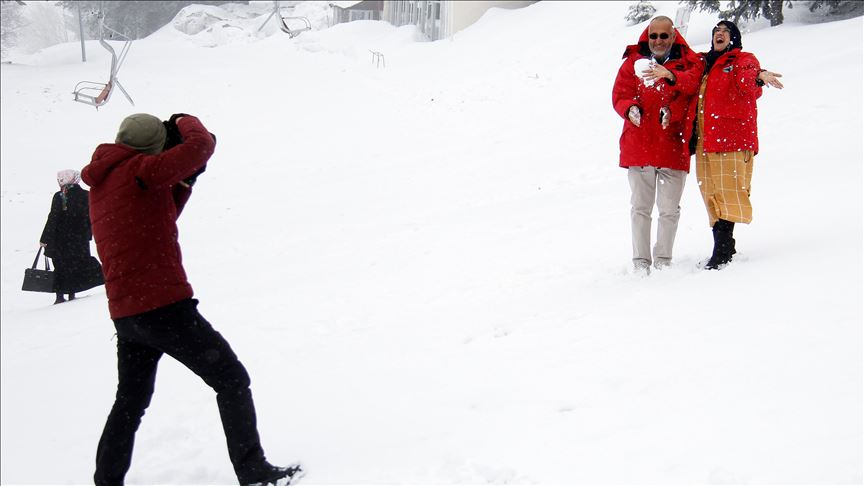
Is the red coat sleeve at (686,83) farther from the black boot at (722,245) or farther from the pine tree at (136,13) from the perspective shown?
the pine tree at (136,13)

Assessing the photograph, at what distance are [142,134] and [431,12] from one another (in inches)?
1151

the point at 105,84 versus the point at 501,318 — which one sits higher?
the point at 105,84

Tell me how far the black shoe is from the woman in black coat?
6136 millimetres

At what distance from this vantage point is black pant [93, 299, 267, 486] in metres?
2.92

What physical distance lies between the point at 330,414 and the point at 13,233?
11.8m

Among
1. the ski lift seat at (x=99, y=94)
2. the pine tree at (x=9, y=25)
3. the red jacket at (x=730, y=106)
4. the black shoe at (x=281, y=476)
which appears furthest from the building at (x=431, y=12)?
the black shoe at (x=281, y=476)

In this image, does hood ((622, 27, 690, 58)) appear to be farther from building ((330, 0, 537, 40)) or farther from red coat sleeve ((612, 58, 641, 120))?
building ((330, 0, 537, 40))

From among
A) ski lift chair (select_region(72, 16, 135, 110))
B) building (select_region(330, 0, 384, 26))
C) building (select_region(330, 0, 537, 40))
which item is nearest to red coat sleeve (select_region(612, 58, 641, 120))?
ski lift chair (select_region(72, 16, 135, 110))

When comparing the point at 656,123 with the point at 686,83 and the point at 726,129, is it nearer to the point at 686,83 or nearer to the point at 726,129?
the point at 686,83

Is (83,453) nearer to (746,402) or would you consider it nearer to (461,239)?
(746,402)

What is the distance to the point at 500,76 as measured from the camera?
69.5 feet

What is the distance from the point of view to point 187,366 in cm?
298

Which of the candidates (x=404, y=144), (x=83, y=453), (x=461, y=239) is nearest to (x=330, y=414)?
(x=83, y=453)

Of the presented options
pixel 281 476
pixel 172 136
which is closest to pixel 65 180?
pixel 172 136
